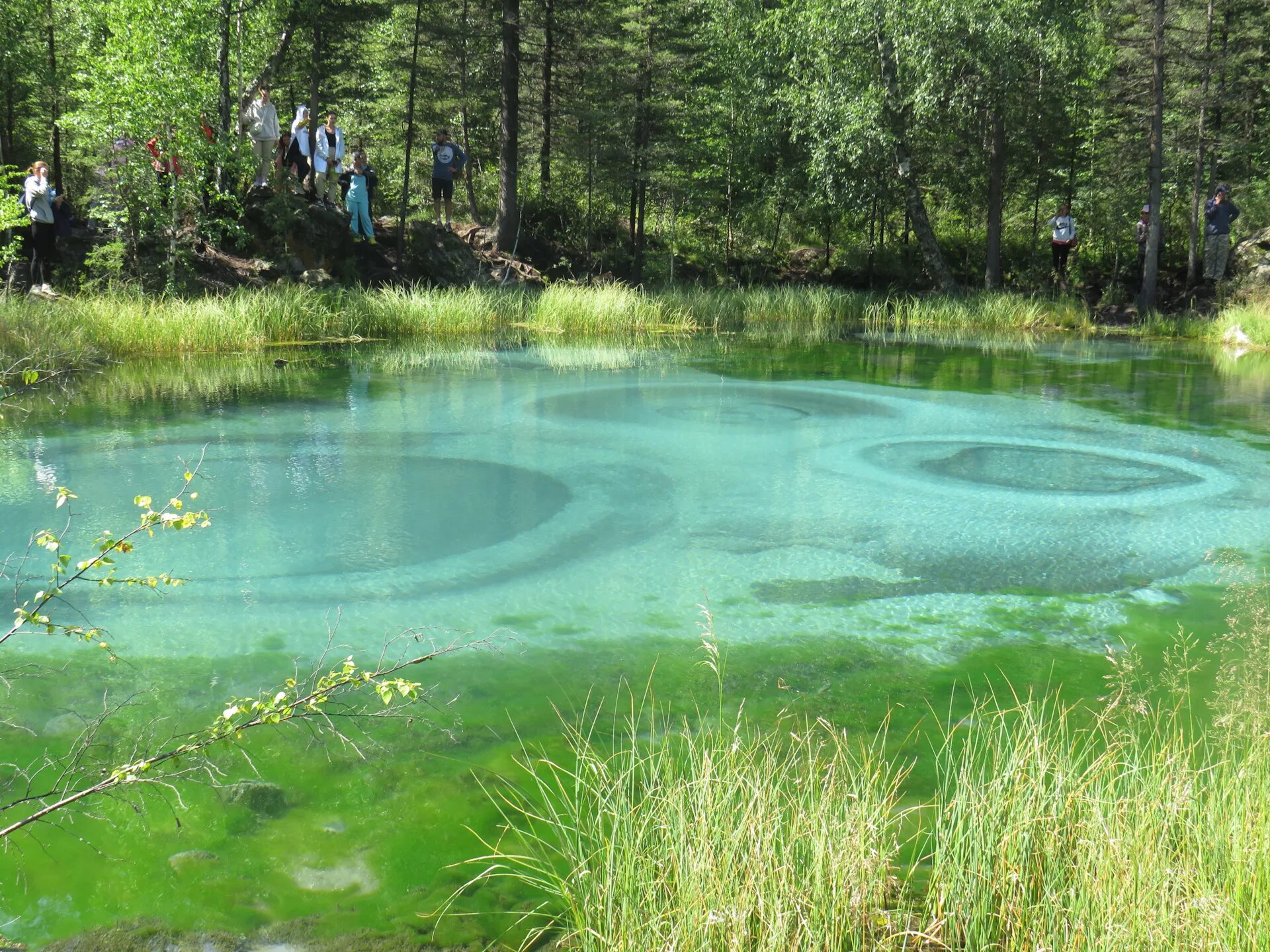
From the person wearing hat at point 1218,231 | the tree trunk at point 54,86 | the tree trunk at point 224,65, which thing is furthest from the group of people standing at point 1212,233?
the tree trunk at point 54,86

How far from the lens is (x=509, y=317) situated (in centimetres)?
1616

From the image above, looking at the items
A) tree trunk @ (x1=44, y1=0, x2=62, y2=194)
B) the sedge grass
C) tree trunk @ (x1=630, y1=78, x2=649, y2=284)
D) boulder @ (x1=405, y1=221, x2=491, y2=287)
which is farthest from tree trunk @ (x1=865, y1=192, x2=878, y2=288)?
the sedge grass

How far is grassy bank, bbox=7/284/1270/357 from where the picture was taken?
1116 cm

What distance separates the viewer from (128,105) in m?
12.4

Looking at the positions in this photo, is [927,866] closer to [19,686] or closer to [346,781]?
[346,781]

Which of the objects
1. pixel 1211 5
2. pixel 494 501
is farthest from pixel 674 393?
pixel 1211 5

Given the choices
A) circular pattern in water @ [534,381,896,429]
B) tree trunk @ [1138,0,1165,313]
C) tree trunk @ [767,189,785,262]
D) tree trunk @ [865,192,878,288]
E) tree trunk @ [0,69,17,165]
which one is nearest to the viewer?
circular pattern in water @ [534,381,896,429]

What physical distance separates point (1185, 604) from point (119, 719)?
4162 mm

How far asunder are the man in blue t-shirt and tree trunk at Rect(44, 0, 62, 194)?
237 inches

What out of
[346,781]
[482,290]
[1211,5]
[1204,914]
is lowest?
[346,781]

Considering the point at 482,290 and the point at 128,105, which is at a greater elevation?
the point at 128,105

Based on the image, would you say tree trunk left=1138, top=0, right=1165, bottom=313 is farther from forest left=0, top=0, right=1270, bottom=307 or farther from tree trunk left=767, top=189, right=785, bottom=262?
tree trunk left=767, top=189, right=785, bottom=262

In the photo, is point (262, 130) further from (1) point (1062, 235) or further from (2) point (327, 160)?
(1) point (1062, 235)

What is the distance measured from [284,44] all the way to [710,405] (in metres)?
Answer: 12.9
